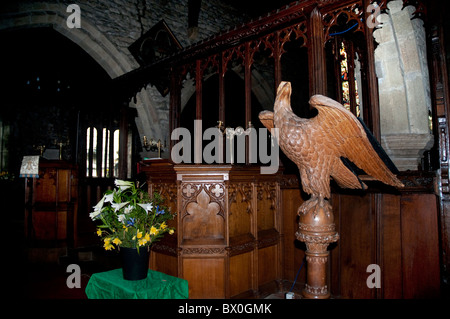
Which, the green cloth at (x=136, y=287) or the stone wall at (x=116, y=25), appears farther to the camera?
the stone wall at (x=116, y=25)

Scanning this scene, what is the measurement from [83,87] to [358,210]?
6.47m

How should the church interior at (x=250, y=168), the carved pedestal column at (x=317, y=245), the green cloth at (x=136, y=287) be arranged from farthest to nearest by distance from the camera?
the church interior at (x=250, y=168) < the green cloth at (x=136, y=287) < the carved pedestal column at (x=317, y=245)

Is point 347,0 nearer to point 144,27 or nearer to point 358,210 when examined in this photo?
point 358,210

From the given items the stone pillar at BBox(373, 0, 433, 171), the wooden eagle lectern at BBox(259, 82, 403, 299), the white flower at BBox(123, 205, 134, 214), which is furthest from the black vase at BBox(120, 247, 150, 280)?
the stone pillar at BBox(373, 0, 433, 171)

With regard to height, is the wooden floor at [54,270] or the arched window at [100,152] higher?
the arched window at [100,152]

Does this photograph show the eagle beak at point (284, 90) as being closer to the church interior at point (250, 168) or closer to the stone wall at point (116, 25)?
the church interior at point (250, 168)

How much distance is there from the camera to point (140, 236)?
6.83 feet

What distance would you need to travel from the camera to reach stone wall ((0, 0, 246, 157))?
18.4ft

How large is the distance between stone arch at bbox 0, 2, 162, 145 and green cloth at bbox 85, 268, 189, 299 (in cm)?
481

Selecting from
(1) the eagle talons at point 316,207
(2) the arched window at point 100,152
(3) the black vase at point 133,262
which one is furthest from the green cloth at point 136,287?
(2) the arched window at point 100,152

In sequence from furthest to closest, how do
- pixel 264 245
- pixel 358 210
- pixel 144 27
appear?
pixel 144 27, pixel 264 245, pixel 358 210

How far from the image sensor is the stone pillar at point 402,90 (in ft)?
10.2
